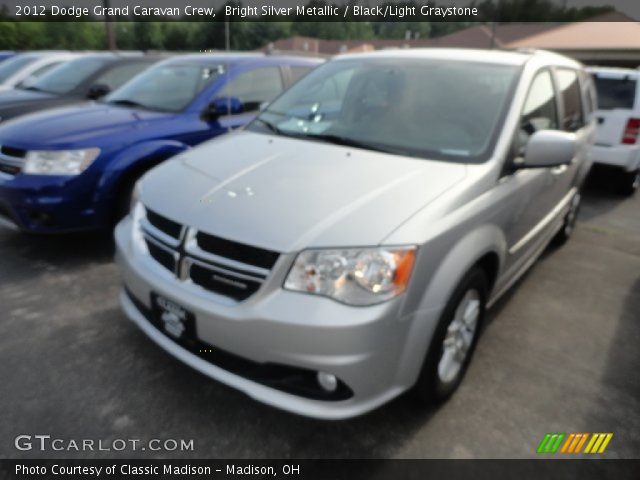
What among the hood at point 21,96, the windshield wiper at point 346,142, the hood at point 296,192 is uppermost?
the windshield wiper at point 346,142

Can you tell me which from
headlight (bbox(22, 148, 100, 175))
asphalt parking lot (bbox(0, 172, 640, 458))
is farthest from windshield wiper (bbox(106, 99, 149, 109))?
asphalt parking lot (bbox(0, 172, 640, 458))

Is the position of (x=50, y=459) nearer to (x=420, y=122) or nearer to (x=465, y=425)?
(x=465, y=425)

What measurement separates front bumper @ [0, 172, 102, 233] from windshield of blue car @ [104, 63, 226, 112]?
47.7 inches

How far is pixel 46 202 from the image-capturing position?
350cm

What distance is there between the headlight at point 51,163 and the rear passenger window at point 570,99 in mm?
3605

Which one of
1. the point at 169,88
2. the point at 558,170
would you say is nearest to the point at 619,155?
the point at 558,170

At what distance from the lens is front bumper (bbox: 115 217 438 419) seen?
1.79 meters

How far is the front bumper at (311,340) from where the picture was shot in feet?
5.86

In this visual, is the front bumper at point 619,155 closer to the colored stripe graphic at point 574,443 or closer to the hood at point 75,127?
the colored stripe graphic at point 574,443

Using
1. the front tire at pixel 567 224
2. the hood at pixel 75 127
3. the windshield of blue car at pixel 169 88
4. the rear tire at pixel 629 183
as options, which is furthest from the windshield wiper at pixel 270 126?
the rear tire at pixel 629 183
